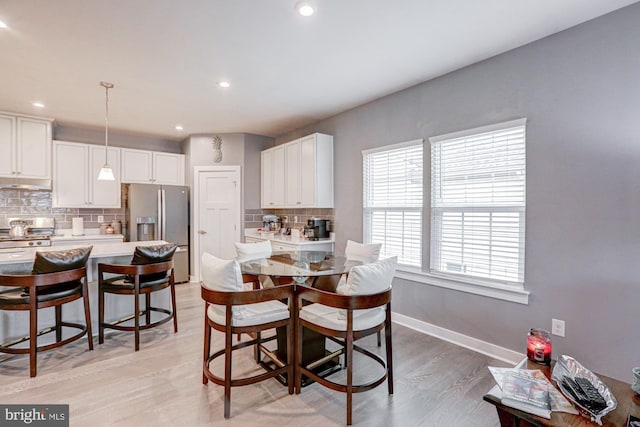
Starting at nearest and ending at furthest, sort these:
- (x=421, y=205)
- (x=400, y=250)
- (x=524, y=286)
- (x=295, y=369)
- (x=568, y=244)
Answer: (x=295, y=369) < (x=568, y=244) < (x=524, y=286) < (x=421, y=205) < (x=400, y=250)

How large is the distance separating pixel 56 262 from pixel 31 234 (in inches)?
116

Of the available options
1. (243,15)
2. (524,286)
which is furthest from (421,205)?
(243,15)

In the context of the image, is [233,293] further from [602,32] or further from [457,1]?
[602,32]

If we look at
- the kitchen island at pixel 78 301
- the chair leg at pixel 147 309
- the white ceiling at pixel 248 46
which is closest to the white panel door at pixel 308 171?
the white ceiling at pixel 248 46

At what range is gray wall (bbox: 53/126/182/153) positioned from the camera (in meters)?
4.84

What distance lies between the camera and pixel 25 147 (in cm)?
429

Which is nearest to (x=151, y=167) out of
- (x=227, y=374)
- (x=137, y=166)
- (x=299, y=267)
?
(x=137, y=166)

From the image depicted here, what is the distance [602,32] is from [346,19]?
5.91ft

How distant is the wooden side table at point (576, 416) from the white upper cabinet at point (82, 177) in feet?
18.6

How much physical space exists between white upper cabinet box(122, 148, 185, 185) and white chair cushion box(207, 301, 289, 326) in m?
4.05

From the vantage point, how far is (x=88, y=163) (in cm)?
486

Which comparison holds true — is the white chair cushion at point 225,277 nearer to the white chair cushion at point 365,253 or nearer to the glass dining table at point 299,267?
the glass dining table at point 299,267

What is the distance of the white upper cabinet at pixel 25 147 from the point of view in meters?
4.15

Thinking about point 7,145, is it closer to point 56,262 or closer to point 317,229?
point 56,262
